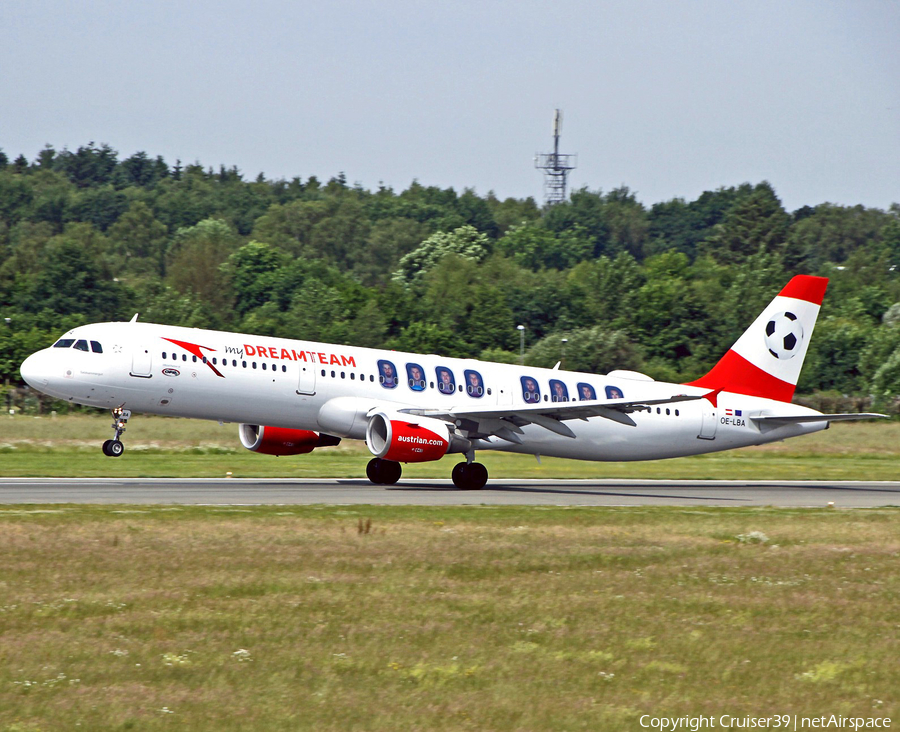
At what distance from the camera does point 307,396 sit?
31.4 meters

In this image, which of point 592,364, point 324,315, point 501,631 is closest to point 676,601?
point 501,631

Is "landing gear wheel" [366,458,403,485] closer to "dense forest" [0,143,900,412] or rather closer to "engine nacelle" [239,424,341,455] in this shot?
"engine nacelle" [239,424,341,455]

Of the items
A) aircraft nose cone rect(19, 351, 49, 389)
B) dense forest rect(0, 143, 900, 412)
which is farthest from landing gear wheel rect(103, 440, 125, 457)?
dense forest rect(0, 143, 900, 412)

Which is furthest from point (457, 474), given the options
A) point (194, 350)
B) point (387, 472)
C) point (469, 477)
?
point (194, 350)

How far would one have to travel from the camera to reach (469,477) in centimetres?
3303

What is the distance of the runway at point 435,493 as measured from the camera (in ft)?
88.4

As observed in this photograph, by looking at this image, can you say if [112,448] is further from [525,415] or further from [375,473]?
[525,415]

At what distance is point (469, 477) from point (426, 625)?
1989 centimetres

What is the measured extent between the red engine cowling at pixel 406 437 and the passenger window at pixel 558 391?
16.2 feet

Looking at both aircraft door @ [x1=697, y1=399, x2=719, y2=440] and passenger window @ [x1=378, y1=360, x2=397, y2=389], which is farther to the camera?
aircraft door @ [x1=697, y1=399, x2=719, y2=440]

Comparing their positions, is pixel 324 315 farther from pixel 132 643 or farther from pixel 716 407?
pixel 132 643

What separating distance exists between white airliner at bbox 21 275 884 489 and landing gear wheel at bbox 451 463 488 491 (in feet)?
0.09

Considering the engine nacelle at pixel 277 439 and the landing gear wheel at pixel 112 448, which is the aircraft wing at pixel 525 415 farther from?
the landing gear wheel at pixel 112 448

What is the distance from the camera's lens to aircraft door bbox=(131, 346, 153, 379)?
1177 inches
